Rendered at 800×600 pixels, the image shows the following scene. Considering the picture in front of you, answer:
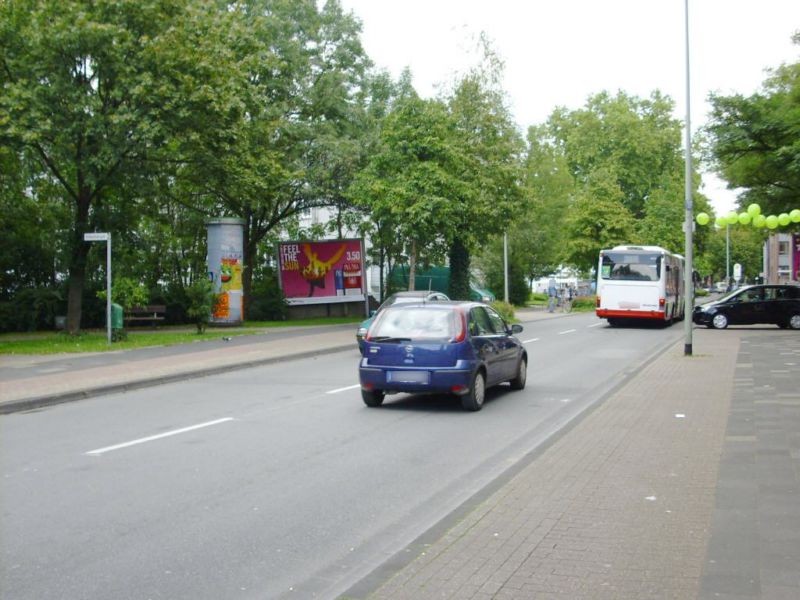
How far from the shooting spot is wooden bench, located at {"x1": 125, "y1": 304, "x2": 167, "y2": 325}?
30.5 meters

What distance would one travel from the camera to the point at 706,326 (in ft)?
107

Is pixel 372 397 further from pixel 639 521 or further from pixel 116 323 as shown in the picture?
pixel 116 323

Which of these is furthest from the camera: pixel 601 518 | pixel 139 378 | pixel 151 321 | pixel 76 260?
pixel 151 321

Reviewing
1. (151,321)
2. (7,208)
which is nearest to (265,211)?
(151,321)

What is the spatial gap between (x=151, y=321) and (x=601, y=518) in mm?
28508

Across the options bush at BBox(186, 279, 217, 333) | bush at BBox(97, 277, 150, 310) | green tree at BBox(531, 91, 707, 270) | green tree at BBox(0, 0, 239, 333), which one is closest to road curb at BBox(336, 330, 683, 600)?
green tree at BBox(0, 0, 239, 333)

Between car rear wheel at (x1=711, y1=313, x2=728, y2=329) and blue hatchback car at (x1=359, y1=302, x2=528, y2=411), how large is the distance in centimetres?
2158

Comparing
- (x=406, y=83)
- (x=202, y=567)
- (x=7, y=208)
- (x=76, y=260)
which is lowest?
(x=202, y=567)

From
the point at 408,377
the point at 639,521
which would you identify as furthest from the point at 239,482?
the point at 408,377

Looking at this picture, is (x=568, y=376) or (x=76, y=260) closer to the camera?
(x=568, y=376)

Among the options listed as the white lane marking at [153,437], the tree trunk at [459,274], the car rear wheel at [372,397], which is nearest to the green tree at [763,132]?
the tree trunk at [459,274]

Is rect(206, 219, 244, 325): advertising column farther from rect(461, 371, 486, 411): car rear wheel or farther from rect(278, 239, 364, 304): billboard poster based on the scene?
rect(461, 371, 486, 411): car rear wheel

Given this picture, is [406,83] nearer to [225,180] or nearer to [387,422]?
[225,180]

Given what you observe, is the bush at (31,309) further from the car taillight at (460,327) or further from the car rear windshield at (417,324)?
the car taillight at (460,327)
